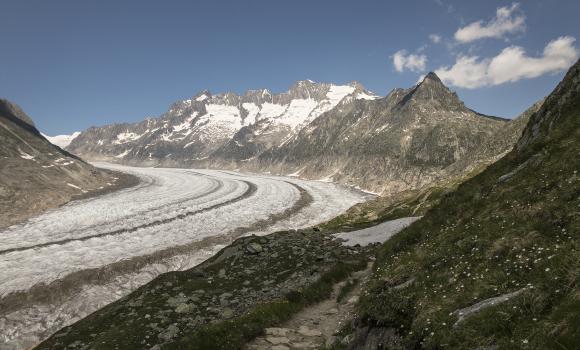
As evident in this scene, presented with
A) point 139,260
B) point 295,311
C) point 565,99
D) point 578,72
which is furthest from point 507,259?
point 139,260

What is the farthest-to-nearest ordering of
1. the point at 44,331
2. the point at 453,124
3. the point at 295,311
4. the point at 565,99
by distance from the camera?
the point at 453,124 < the point at 44,331 < the point at 565,99 < the point at 295,311

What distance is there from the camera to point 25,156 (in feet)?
361

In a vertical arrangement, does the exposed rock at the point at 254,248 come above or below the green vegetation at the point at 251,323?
above

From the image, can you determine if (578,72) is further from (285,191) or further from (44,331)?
(285,191)

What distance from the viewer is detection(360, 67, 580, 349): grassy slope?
7.27m

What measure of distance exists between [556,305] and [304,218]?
67656mm

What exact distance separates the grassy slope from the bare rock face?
7057 cm

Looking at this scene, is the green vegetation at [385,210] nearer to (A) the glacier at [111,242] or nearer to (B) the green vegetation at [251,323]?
(A) the glacier at [111,242]

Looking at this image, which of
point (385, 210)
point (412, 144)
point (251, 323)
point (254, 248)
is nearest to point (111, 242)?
point (254, 248)

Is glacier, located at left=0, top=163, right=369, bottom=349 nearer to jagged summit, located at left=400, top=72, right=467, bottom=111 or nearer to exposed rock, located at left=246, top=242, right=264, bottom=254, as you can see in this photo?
exposed rock, located at left=246, top=242, right=264, bottom=254

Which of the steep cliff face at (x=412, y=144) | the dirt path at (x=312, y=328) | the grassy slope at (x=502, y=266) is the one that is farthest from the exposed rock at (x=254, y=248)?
the steep cliff face at (x=412, y=144)

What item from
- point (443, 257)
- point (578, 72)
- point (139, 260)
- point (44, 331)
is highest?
point (578, 72)

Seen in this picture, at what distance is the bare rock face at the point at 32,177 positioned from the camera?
75.9 m

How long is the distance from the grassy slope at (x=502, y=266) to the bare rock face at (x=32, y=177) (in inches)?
2778
